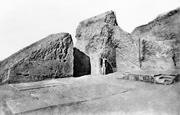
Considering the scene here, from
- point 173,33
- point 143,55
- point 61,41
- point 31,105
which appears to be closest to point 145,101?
point 31,105

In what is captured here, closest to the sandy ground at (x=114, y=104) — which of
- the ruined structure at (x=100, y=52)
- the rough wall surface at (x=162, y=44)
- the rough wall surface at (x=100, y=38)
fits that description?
the ruined structure at (x=100, y=52)

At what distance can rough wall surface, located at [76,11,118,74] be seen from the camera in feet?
21.6

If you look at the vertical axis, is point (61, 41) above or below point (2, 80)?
above

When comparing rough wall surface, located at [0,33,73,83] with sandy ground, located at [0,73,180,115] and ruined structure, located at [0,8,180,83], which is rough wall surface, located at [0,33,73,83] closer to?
ruined structure, located at [0,8,180,83]

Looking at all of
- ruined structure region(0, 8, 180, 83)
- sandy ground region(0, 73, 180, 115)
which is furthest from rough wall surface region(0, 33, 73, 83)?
sandy ground region(0, 73, 180, 115)

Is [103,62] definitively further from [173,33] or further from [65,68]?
[173,33]

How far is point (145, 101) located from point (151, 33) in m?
5.00

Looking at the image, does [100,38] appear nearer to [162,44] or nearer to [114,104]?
[162,44]

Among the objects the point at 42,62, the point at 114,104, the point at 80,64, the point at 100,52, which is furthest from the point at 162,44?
the point at 114,104

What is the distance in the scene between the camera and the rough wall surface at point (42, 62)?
12.9ft

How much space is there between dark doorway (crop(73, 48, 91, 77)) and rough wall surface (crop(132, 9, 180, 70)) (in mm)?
2086

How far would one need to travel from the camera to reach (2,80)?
3.79 meters

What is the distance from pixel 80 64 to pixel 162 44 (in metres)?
3.19

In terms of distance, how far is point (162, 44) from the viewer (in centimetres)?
609
